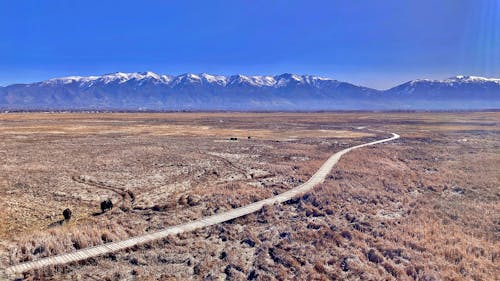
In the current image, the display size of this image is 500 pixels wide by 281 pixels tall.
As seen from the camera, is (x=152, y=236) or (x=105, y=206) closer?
(x=152, y=236)

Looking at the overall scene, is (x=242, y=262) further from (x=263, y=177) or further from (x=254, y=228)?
(x=263, y=177)

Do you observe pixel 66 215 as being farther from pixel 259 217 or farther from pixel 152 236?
pixel 259 217

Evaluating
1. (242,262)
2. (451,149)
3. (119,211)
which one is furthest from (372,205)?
(451,149)

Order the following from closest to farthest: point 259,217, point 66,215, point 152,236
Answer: point 152,236
point 66,215
point 259,217

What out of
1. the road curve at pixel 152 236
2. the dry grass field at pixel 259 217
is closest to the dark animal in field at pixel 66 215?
the dry grass field at pixel 259 217

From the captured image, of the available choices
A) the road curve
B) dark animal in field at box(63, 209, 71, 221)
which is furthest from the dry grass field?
the road curve

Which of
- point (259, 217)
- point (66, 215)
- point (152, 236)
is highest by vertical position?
point (66, 215)

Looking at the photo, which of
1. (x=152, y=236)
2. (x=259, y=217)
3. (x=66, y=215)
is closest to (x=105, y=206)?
(x=66, y=215)

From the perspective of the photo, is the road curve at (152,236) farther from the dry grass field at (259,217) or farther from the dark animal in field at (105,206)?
the dark animal in field at (105,206)
